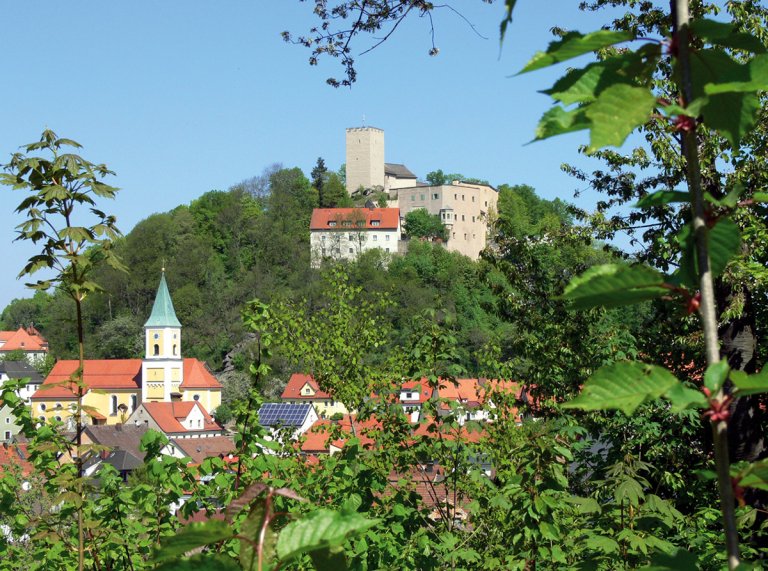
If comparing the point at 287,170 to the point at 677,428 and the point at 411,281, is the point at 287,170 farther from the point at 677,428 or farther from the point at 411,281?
the point at 677,428

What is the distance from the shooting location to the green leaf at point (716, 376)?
2.79 feet

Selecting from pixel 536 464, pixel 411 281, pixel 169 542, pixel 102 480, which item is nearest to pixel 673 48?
pixel 169 542

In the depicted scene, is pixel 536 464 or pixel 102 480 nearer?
pixel 536 464

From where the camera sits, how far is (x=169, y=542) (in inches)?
31.9

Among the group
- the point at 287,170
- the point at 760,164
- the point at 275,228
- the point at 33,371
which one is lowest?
the point at 33,371

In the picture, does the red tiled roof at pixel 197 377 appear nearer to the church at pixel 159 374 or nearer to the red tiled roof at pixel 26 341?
the church at pixel 159 374

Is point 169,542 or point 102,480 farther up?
point 169,542

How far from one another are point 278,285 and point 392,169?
35507mm

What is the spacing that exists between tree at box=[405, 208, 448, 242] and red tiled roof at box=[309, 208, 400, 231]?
4.78 meters

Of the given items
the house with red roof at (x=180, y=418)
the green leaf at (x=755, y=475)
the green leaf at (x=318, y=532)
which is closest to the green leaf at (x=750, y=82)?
the green leaf at (x=755, y=475)

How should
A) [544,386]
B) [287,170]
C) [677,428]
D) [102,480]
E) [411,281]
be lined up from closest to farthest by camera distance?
[102,480]
[677,428]
[544,386]
[411,281]
[287,170]

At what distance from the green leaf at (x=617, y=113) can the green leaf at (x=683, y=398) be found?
0.23 metres

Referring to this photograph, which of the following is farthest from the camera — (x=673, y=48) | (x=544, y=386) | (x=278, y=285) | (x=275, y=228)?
(x=275, y=228)

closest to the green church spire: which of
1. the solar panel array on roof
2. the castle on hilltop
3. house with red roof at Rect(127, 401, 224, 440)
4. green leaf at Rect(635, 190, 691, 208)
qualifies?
house with red roof at Rect(127, 401, 224, 440)
